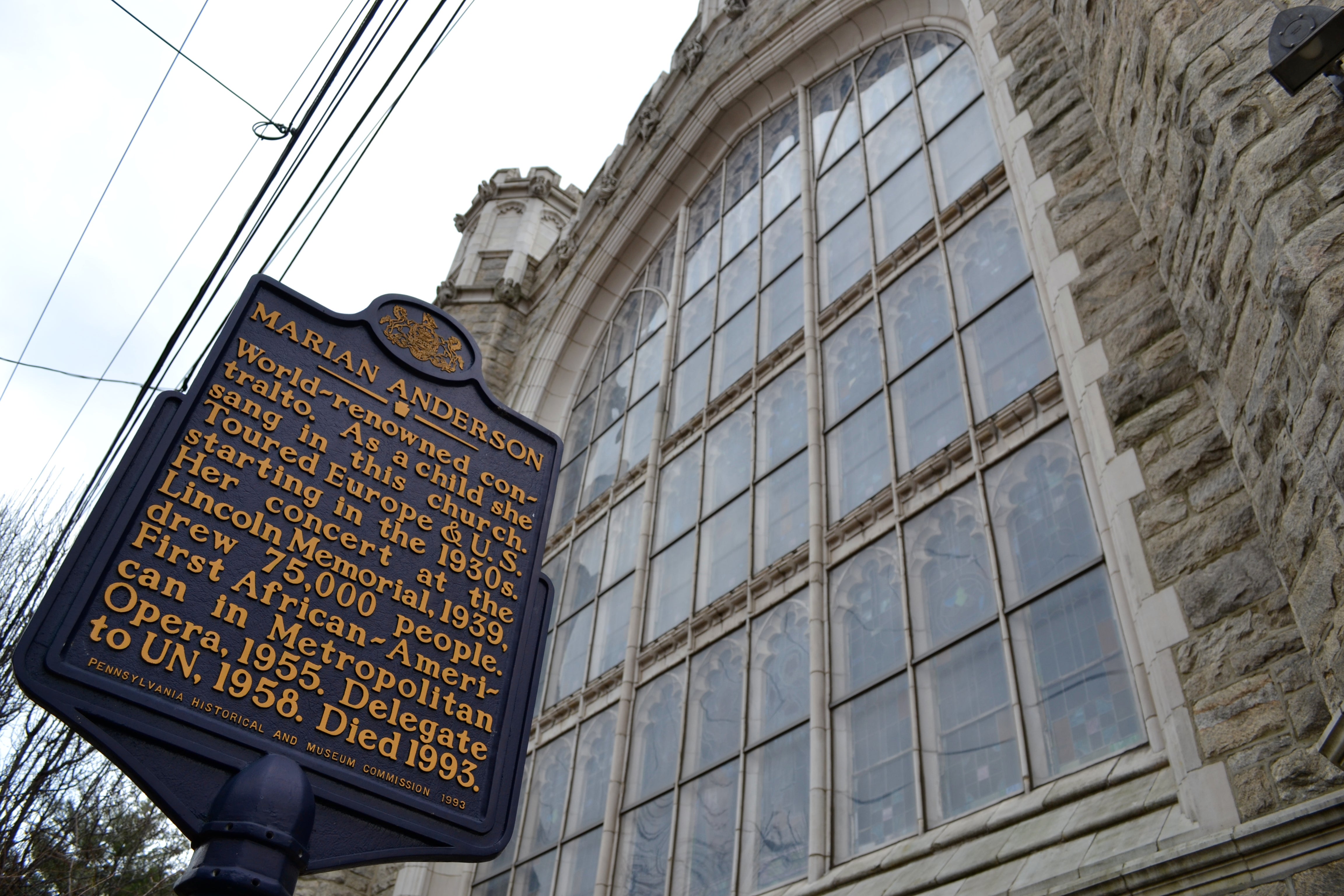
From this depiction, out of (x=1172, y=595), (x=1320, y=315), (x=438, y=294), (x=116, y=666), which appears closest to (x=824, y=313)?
(x=1172, y=595)

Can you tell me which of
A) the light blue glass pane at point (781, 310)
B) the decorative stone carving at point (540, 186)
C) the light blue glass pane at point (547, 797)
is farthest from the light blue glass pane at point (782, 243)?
the decorative stone carving at point (540, 186)

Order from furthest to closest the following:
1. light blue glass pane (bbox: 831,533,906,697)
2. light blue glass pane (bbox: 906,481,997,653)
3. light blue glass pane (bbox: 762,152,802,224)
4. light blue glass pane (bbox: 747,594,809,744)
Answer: light blue glass pane (bbox: 762,152,802,224) < light blue glass pane (bbox: 747,594,809,744) < light blue glass pane (bbox: 831,533,906,697) < light blue glass pane (bbox: 906,481,997,653)

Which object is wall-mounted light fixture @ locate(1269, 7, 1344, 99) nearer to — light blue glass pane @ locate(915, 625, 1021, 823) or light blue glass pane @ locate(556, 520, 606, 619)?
light blue glass pane @ locate(915, 625, 1021, 823)

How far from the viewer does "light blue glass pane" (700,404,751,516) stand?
1120 centimetres

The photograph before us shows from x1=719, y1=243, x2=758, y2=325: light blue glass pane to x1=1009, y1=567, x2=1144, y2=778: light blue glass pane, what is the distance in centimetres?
728

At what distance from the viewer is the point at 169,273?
9.36 metres

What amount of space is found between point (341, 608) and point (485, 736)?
2.64 feet

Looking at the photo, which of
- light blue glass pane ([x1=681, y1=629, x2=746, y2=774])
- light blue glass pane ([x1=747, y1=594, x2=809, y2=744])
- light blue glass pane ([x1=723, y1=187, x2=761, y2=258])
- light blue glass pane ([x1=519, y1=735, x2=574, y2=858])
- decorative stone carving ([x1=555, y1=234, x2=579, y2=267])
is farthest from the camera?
decorative stone carving ([x1=555, y1=234, x2=579, y2=267])

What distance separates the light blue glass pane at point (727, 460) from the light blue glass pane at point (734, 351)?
678mm

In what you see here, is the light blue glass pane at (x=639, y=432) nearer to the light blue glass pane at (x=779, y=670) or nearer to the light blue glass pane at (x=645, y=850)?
the light blue glass pane at (x=779, y=670)

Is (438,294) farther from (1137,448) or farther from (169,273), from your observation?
(1137,448)

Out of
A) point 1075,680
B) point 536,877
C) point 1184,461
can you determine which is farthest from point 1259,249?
point 536,877

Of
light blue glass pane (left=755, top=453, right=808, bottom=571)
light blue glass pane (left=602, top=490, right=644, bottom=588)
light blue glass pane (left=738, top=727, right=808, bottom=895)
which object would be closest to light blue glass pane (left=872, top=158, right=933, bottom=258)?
light blue glass pane (left=755, top=453, right=808, bottom=571)

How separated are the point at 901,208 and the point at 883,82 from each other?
304 cm
